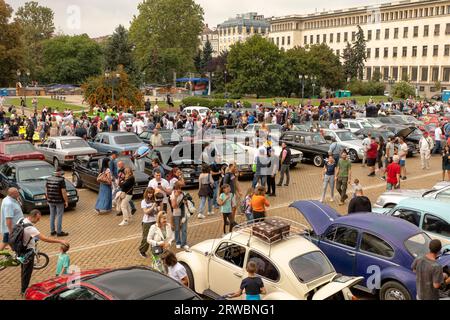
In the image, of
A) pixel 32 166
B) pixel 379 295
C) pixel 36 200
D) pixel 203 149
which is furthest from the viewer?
pixel 203 149

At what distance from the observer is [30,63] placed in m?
90.6

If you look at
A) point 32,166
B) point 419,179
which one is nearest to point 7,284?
point 32,166

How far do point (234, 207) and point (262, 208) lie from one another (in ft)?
3.35

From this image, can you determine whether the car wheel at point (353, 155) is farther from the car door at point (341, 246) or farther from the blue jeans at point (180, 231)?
the car door at point (341, 246)

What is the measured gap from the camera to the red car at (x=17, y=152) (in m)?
19.0

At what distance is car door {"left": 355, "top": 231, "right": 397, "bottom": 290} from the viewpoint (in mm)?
8625

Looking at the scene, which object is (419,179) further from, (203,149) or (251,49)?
(251,49)

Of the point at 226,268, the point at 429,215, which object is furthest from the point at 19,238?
the point at 429,215

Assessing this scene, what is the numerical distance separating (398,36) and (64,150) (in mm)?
97528

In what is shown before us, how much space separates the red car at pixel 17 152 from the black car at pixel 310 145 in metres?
11.4

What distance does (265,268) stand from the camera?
25.4 ft

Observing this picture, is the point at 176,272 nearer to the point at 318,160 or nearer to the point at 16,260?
the point at 16,260

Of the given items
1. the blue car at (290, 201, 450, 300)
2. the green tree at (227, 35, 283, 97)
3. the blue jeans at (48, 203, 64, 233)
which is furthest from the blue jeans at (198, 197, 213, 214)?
the green tree at (227, 35, 283, 97)

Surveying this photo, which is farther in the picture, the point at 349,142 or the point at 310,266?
the point at 349,142
